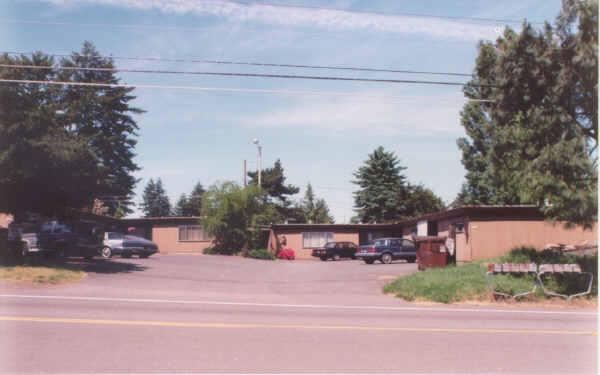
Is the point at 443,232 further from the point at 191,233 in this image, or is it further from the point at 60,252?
the point at 60,252

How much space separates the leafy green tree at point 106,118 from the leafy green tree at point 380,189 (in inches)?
1014

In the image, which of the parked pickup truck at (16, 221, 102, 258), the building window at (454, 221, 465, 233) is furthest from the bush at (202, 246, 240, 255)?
the building window at (454, 221, 465, 233)

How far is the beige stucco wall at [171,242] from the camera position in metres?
38.2

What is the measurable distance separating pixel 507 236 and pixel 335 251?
1241 centimetres

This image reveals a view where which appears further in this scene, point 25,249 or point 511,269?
point 25,249

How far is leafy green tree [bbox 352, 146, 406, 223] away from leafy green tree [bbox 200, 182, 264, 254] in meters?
20.0

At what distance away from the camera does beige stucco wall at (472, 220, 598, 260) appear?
24250 millimetres

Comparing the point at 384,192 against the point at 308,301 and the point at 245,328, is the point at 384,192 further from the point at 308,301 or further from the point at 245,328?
the point at 245,328

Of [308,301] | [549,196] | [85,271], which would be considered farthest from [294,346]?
[85,271]

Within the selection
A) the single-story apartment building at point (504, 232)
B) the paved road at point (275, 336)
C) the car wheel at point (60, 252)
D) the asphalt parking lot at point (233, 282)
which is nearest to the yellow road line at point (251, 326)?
the paved road at point (275, 336)

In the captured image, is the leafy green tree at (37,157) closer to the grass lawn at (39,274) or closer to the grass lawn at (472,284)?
the grass lawn at (39,274)

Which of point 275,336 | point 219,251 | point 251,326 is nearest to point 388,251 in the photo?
point 219,251

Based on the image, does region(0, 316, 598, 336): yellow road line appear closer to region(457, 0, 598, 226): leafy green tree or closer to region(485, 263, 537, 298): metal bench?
region(485, 263, 537, 298): metal bench

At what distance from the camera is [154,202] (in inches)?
4035
